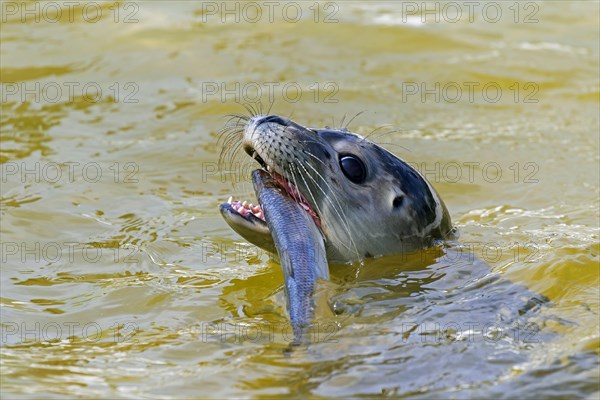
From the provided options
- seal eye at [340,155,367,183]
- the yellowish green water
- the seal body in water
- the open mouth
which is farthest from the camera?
seal eye at [340,155,367,183]

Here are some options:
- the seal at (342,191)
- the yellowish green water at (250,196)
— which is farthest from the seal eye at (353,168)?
the yellowish green water at (250,196)

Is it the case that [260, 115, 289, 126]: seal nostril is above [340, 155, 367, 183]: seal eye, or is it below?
above

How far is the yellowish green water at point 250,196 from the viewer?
215 inches

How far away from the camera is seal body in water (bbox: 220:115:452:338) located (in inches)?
238

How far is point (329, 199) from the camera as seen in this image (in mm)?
6430

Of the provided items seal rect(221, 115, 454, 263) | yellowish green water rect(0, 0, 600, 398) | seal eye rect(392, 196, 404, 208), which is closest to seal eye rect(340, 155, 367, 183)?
seal rect(221, 115, 454, 263)

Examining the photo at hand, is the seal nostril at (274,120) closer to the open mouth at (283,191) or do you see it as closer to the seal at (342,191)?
the seal at (342,191)

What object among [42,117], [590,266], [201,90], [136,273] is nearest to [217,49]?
[201,90]

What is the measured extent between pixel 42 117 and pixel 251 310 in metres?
4.74

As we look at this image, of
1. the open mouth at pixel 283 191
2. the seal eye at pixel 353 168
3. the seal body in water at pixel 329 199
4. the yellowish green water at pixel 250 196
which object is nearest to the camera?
the yellowish green water at pixel 250 196

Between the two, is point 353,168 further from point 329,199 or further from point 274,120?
point 274,120

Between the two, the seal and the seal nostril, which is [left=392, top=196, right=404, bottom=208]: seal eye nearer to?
the seal

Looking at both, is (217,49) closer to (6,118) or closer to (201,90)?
(201,90)

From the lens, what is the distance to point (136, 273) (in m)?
7.09
